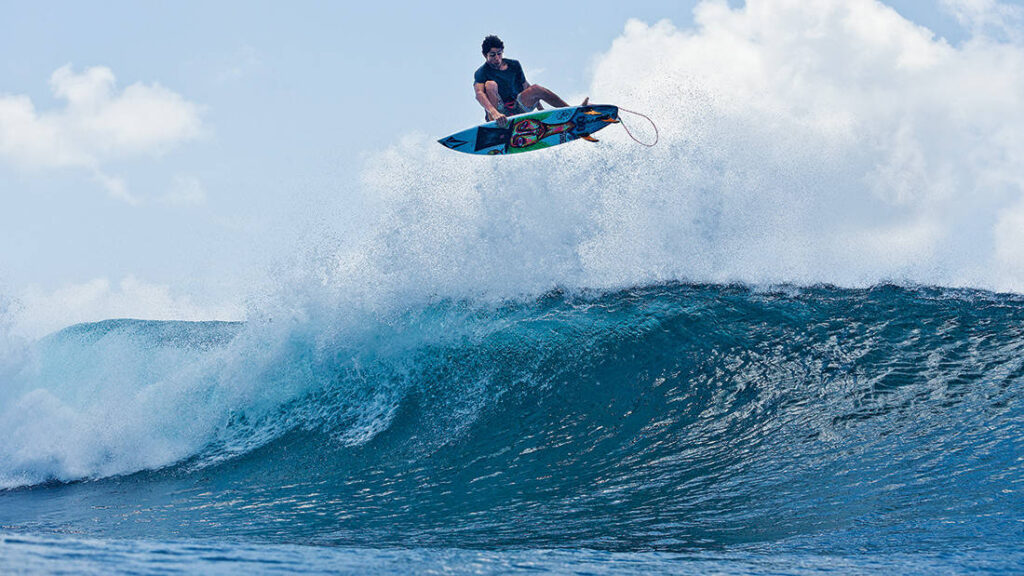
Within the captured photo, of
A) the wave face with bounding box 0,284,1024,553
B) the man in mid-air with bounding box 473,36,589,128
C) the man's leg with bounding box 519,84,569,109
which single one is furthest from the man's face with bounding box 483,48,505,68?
the wave face with bounding box 0,284,1024,553

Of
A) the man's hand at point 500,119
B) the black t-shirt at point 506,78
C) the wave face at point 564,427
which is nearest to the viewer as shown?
the wave face at point 564,427

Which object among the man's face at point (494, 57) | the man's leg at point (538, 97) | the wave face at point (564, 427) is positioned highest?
the man's face at point (494, 57)

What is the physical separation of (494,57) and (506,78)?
0.27 m

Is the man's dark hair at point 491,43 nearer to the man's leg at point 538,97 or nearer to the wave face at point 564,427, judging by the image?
the man's leg at point 538,97

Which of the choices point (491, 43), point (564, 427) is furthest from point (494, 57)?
point (564, 427)

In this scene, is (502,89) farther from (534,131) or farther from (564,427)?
(564,427)

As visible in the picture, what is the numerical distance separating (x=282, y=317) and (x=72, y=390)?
104 inches

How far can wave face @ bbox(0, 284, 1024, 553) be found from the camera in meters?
4.47

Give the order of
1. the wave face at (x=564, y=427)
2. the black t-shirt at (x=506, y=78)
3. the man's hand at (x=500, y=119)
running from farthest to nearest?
the black t-shirt at (x=506, y=78), the man's hand at (x=500, y=119), the wave face at (x=564, y=427)

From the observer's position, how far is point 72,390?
28.6ft

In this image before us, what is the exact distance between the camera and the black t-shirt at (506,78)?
8484 mm

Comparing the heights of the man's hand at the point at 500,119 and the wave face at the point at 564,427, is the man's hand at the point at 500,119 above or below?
above

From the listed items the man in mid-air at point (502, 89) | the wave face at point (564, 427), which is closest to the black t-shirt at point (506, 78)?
the man in mid-air at point (502, 89)

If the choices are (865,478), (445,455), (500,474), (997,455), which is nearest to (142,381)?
(445,455)
